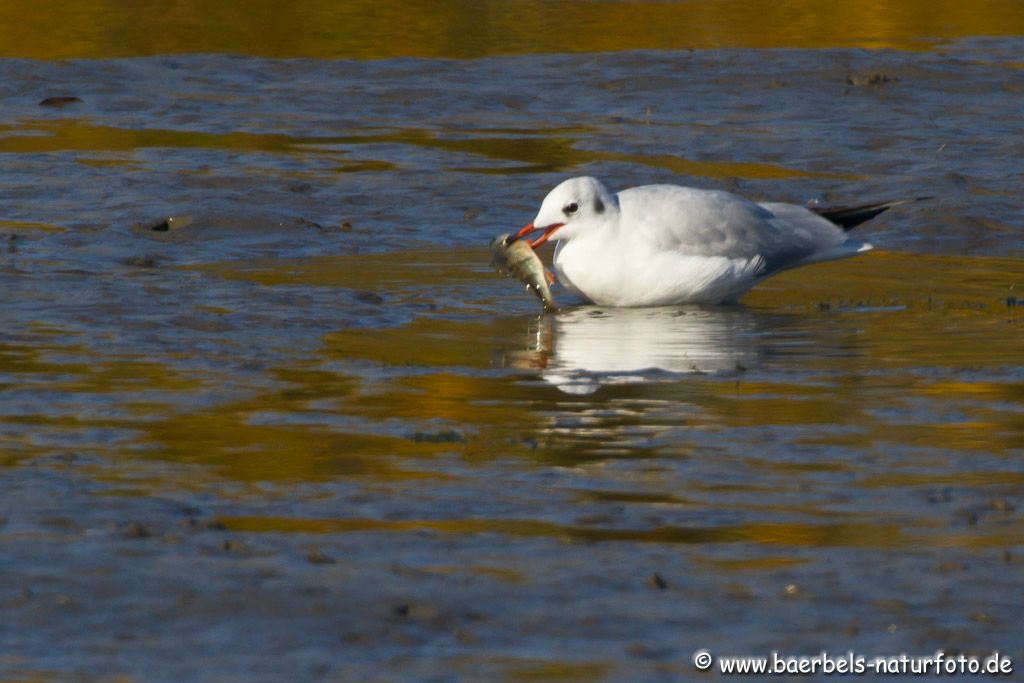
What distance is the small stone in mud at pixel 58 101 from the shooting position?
619 inches

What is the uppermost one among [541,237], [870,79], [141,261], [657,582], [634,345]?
[870,79]

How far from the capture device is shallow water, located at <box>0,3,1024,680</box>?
4602 millimetres

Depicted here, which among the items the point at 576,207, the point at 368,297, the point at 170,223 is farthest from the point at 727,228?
the point at 170,223

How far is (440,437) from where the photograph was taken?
6363 millimetres

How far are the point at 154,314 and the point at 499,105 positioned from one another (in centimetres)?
807

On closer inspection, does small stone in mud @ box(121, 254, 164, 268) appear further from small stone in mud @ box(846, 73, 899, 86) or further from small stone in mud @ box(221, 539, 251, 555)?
small stone in mud @ box(846, 73, 899, 86)

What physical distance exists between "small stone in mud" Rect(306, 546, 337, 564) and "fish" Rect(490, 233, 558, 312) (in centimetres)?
407

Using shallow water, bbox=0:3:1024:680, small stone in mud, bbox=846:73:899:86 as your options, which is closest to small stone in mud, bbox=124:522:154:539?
shallow water, bbox=0:3:1024:680

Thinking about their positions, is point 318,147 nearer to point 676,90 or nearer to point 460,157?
point 460,157

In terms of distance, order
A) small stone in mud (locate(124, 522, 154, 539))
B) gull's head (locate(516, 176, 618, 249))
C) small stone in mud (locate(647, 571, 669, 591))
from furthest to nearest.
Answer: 1. gull's head (locate(516, 176, 618, 249))
2. small stone in mud (locate(124, 522, 154, 539))
3. small stone in mud (locate(647, 571, 669, 591))

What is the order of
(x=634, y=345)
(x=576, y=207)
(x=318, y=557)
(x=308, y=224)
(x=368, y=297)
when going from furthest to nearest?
(x=308, y=224) → (x=368, y=297) → (x=576, y=207) → (x=634, y=345) → (x=318, y=557)

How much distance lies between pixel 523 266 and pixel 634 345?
1.14 metres

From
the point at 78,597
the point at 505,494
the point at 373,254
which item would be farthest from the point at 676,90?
the point at 78,597

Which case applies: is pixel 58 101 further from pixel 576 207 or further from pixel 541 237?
pixel 576 207
